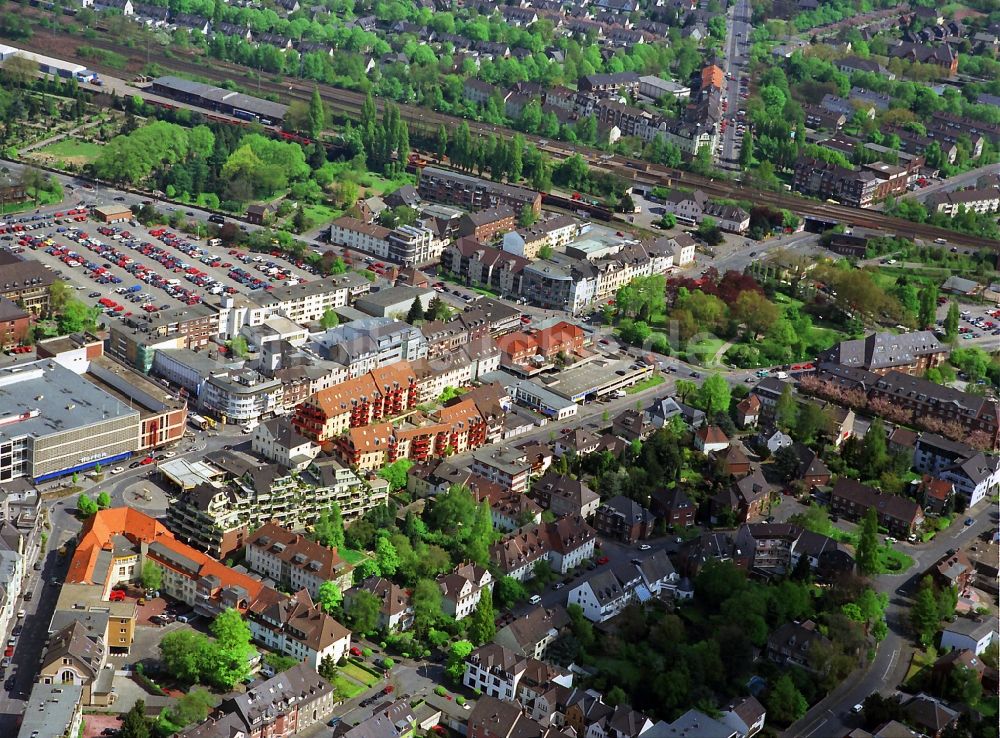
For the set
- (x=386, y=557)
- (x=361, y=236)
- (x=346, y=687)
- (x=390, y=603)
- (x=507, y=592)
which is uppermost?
(x=361, y=236)

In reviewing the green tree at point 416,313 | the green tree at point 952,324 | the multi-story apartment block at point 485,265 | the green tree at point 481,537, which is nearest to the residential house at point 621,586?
the green tree at point 481,537

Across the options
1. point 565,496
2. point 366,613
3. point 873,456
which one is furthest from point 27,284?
point 873,456

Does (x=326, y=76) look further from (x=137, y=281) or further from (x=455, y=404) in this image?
(x=455, y=404)

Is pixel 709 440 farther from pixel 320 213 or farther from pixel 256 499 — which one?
pixel 320 213

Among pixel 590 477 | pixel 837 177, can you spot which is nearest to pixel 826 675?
pixel 590 477

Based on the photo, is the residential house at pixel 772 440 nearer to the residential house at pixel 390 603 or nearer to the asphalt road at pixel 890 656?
the asphalt road at pixel 890 656

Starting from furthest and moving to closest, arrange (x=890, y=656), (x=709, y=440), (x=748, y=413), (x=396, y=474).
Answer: (x=748, y=413), (x=709, y=440), (x=396, y=474), (x=890, y=656)
